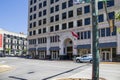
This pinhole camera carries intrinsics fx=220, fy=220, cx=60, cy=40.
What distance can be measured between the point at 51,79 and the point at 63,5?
46.4 metres

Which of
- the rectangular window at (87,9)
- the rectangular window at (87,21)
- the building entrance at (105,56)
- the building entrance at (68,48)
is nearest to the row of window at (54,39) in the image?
the building entrance at (68,48)

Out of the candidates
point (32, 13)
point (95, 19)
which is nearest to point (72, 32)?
point (32, 13)

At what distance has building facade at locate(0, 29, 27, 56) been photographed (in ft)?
358

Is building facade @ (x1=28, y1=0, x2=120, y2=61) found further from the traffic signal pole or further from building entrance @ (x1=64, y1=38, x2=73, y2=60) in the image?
the traffic signal pole

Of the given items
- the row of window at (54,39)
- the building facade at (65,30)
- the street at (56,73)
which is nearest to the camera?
the street at (56,73)

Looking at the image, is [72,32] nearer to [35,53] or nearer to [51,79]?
[35,53]

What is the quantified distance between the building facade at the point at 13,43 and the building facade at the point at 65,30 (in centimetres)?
3517

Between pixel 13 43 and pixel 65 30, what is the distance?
2455 inches

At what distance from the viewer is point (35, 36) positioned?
73.9 meters

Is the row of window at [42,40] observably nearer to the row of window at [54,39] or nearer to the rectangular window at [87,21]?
the row of window at [54,39]

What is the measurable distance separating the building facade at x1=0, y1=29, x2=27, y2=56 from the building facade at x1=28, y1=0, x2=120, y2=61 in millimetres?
35169

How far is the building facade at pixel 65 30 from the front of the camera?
48.3 meters

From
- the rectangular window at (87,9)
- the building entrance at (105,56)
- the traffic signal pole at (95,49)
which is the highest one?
the rectangular window at (87,9)

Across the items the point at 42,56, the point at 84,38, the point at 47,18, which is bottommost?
the point at 42,56
